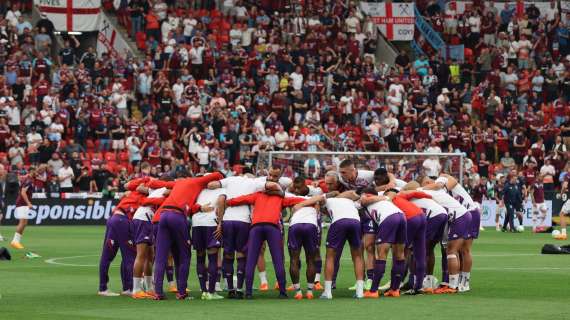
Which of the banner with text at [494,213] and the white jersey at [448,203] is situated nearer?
the white jersey at [448,203]

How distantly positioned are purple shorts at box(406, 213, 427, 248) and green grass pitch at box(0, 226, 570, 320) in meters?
1.06

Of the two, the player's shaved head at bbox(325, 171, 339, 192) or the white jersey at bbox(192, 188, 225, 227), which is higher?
the player's shaved head at bbox(325, 171, 339, 192)

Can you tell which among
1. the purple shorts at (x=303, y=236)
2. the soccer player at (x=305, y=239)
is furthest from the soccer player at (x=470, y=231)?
the purple shorts at (x=303, y=236)

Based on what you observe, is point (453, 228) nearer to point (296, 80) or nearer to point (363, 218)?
point (363, 218)

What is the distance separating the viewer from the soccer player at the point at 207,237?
20656 mm

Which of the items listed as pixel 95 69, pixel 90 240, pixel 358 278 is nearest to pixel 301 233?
pixel 358 278

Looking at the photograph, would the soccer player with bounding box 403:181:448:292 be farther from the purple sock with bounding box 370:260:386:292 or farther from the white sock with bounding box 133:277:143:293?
the white sock with bounding box 133:277:143:293

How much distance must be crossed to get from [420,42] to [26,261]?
108 ft

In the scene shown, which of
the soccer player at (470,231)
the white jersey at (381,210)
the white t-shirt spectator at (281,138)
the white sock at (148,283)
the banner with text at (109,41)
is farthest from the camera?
the banner with text at (109,41)

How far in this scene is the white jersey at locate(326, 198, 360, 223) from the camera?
20.5 metres

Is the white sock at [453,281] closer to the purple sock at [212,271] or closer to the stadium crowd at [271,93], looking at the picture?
the purple sock at [212,271]

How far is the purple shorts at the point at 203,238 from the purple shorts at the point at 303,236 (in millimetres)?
1204

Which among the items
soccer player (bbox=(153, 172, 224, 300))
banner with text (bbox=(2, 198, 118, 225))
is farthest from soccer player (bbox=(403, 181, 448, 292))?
banner with text (bbox=(2, 198, 118, 225))

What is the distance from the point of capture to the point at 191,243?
20.9 metres
